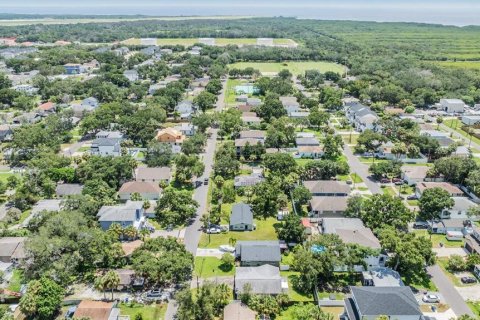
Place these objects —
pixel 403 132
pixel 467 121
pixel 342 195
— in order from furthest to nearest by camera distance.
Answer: pixel 467 121 < pixel 403 132 < pixel 342 195

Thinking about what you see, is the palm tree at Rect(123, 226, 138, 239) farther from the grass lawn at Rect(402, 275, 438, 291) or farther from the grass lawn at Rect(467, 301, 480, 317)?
the grass lawn at Rect(467, 301, 480, 317)

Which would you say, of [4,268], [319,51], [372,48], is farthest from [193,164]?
[372,48]

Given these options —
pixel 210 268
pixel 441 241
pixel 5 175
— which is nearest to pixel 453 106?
pixel 441 241

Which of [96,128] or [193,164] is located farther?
Answer: [96,128]

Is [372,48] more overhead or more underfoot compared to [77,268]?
more overhead

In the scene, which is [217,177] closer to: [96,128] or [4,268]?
[4,268]

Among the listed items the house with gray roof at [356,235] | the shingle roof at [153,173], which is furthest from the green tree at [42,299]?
the shingle roof at [153,173]

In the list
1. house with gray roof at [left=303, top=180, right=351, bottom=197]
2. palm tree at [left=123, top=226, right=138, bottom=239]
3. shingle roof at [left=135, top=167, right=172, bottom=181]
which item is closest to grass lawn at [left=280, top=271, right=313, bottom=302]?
palm tree at [left=123, top=226, right=138, bottom=239]
